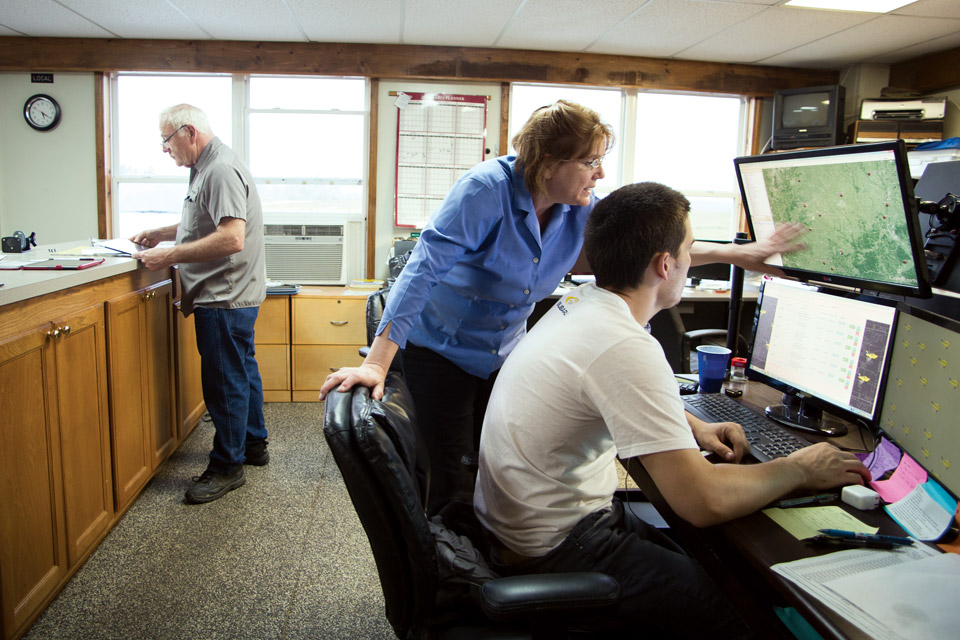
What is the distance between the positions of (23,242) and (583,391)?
8.24ft

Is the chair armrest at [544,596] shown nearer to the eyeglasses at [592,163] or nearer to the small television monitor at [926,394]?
the small television monitor at [926,394]

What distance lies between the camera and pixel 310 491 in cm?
268

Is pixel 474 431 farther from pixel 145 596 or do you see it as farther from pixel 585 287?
pixel 145 596

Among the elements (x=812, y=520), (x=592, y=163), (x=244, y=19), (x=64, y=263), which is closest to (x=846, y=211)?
(x=592, y=163)

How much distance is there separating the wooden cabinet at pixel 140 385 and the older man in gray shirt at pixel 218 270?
5.7 inches

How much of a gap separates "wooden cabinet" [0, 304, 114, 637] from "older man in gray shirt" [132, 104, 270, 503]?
0.46 meters

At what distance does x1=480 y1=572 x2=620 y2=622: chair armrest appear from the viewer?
0.87 metres

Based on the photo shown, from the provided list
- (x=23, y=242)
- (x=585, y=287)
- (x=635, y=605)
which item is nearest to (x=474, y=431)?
(x=585, y=287)

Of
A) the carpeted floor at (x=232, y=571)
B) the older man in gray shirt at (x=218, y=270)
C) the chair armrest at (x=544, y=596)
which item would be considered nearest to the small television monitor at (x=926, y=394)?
the chair armrest at (x=544, y=596)

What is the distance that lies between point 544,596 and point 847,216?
3.44ft

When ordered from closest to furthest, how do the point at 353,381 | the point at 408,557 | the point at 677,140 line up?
the point at 408,557 < the point at 353,381 < the point at 677,140

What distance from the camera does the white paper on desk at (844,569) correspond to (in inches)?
30.0

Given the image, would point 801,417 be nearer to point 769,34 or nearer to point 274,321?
point 274,321

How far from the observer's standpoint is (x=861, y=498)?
1076 millimetres
